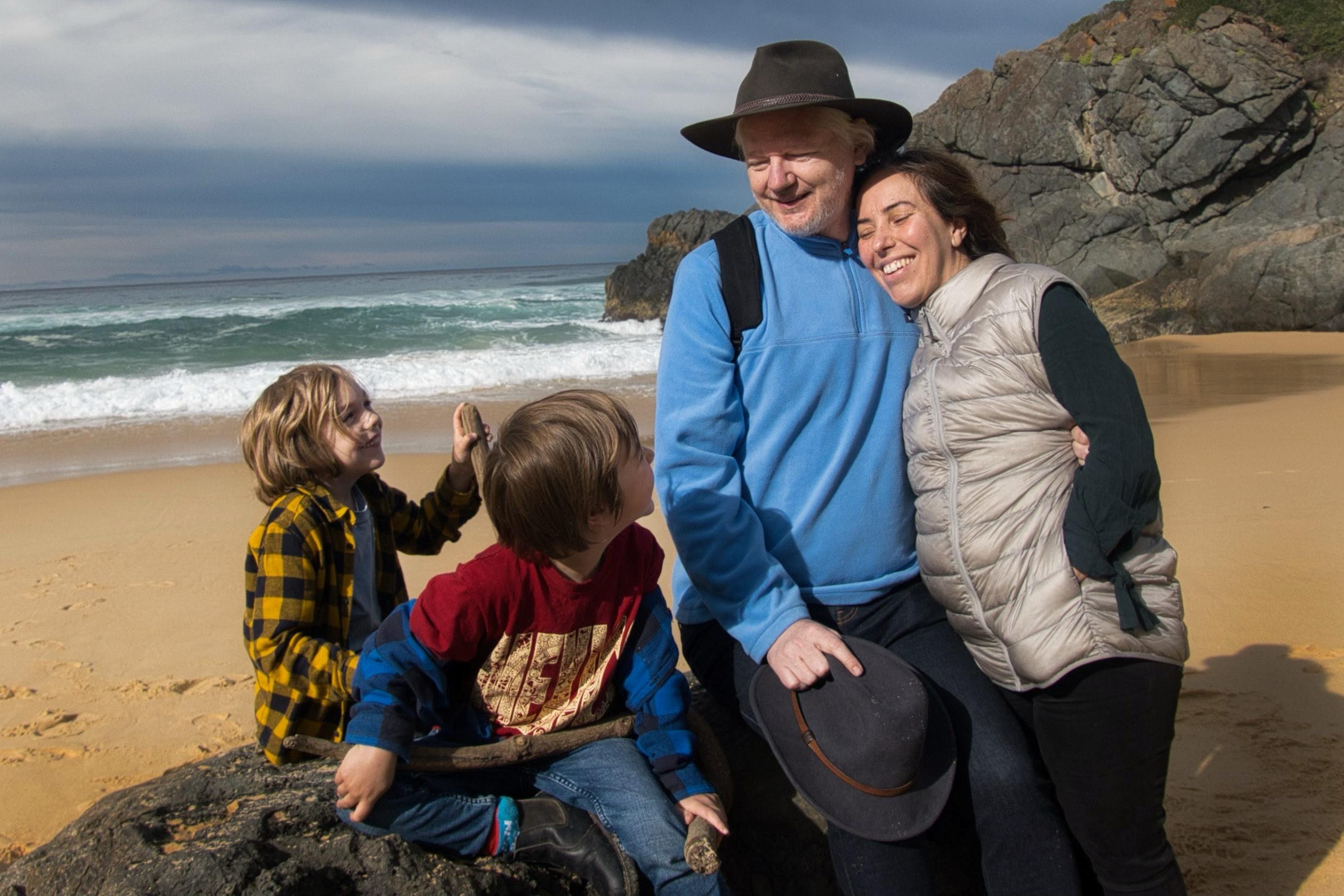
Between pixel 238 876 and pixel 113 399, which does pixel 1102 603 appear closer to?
pixel 238 876

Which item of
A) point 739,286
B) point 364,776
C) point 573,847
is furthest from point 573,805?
point 739,286

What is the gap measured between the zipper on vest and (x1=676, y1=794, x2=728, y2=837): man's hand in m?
0.70

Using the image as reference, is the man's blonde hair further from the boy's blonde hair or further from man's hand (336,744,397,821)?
man's hand (336,744,397,821)

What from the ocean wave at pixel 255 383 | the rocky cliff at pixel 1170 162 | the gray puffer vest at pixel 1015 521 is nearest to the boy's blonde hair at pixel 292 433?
the gray puffer vest at pixel 1015 521

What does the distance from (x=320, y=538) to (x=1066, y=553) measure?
173 cm

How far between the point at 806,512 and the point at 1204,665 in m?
2.63

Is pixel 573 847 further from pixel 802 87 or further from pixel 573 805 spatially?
pixel 802 87

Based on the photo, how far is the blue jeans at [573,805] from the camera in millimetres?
2111

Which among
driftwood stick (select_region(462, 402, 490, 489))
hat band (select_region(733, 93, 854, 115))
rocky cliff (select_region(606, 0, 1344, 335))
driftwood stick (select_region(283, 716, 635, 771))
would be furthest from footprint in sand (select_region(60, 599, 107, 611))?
rocky cliff (select_region(606, 0, 1344, 335))

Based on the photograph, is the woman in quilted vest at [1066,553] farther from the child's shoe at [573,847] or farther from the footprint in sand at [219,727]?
the footprint in sand at [219,727]

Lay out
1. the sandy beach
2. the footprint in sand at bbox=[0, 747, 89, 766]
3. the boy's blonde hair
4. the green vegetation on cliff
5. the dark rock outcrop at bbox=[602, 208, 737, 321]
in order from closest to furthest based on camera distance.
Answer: the boy's blonde hair → the sandy beach → the footprint in sand at bbox=[0, 747, 89, 766] → the green vegetation on cliff → the dark rock outcrop at bbox=[602, 208, 737, 321]

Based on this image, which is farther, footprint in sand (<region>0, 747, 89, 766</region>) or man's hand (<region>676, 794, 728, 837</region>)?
footprint in sand (<region>0, 747, 89, 766</region>)

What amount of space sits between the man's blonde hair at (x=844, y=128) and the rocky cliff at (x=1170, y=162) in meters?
15.4

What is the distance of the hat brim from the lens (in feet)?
7.97
